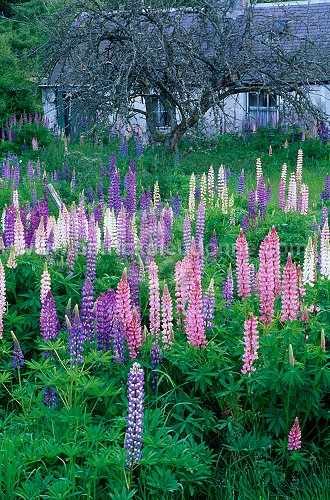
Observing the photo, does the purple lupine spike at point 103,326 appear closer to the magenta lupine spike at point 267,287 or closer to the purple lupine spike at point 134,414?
the magenta lupine spike at point 267,287

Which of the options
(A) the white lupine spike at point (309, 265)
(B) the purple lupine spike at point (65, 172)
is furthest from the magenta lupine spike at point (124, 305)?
(B) the purple lupine spike at point (65, 172)

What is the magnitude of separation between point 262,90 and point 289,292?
62.4 ft

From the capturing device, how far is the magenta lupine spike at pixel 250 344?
14.7 ft

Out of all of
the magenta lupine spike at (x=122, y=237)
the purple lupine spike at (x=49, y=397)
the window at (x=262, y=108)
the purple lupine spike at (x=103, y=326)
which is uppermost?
the window at (x=262, y=108)

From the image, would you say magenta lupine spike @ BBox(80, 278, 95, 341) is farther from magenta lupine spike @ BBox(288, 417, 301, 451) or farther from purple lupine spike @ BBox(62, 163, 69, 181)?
purple lupine spike @ BBox(62, 163, 69, 181)

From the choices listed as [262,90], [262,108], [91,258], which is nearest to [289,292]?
[91,258]

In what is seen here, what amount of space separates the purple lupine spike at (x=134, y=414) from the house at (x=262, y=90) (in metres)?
15.6

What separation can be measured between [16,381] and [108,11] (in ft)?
48.3

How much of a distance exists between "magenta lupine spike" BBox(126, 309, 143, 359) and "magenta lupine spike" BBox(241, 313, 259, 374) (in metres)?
0.70

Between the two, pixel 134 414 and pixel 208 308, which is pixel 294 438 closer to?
pixel 208 308

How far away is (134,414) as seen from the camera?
144 inches

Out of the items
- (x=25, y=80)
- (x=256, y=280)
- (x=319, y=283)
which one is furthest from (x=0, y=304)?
(x=25, y=80)

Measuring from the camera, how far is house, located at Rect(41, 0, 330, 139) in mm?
19562

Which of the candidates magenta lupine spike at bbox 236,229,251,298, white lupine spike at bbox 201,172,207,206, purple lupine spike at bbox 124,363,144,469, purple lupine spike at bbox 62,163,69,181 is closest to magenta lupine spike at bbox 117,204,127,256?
Result: magenta lupine spike at bbox 236,229,251,298
